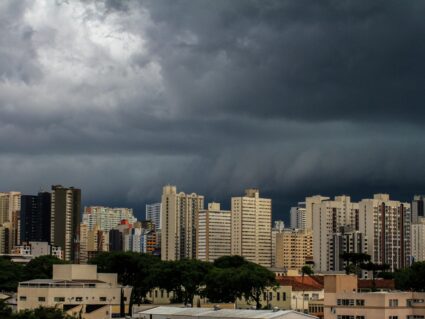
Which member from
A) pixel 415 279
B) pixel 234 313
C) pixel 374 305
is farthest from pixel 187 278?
pixel 234 313

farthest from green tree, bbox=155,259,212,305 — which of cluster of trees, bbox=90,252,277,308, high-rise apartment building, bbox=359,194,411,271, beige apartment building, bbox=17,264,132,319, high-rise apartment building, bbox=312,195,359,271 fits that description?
high-rise apartment building, bbox=359,194,411,271

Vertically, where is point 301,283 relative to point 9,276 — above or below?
below

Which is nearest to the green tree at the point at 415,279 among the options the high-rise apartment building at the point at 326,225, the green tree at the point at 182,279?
the green tree at the point at 182,279

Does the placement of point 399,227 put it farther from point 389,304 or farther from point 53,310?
point 53,310

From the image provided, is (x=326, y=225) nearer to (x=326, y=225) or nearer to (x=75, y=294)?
(x=326, y=225)

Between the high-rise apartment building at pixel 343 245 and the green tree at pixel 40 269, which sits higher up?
the high-rise apartment building at pixel 343 245

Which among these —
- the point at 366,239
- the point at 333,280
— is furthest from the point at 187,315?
the point at 366,239

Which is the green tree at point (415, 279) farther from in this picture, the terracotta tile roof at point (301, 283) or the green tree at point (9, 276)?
the green tree at point (9, 276)
